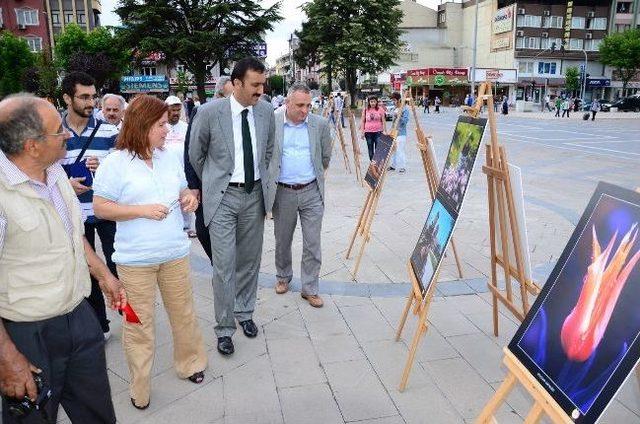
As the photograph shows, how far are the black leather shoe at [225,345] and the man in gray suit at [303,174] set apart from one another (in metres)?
1.01

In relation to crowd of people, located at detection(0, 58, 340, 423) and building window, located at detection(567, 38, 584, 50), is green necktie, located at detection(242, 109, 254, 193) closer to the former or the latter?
crowd of people, located at detection(0, 58, 340, 423)

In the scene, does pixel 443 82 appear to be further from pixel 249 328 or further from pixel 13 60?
pixel 249 328

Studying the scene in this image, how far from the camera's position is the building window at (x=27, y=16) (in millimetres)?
57188

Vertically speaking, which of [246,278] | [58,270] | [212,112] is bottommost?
[246,278]

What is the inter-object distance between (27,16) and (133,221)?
2670 inches

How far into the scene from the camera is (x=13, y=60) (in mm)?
43375

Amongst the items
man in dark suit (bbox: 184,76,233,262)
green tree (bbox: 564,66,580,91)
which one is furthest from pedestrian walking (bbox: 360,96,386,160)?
green tree (bbox: 564,66,580,91)

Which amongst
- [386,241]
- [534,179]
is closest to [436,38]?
[534,179]

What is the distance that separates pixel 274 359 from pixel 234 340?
1.46ft

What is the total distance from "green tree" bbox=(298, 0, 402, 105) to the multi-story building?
123ft

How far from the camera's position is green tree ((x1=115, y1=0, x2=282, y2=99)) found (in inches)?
1310

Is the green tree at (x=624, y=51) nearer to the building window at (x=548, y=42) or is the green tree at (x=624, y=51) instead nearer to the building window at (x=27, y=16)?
the building window at (x=548, y=42)

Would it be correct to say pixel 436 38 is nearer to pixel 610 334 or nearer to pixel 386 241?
pixel 386 241

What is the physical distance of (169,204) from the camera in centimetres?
283
